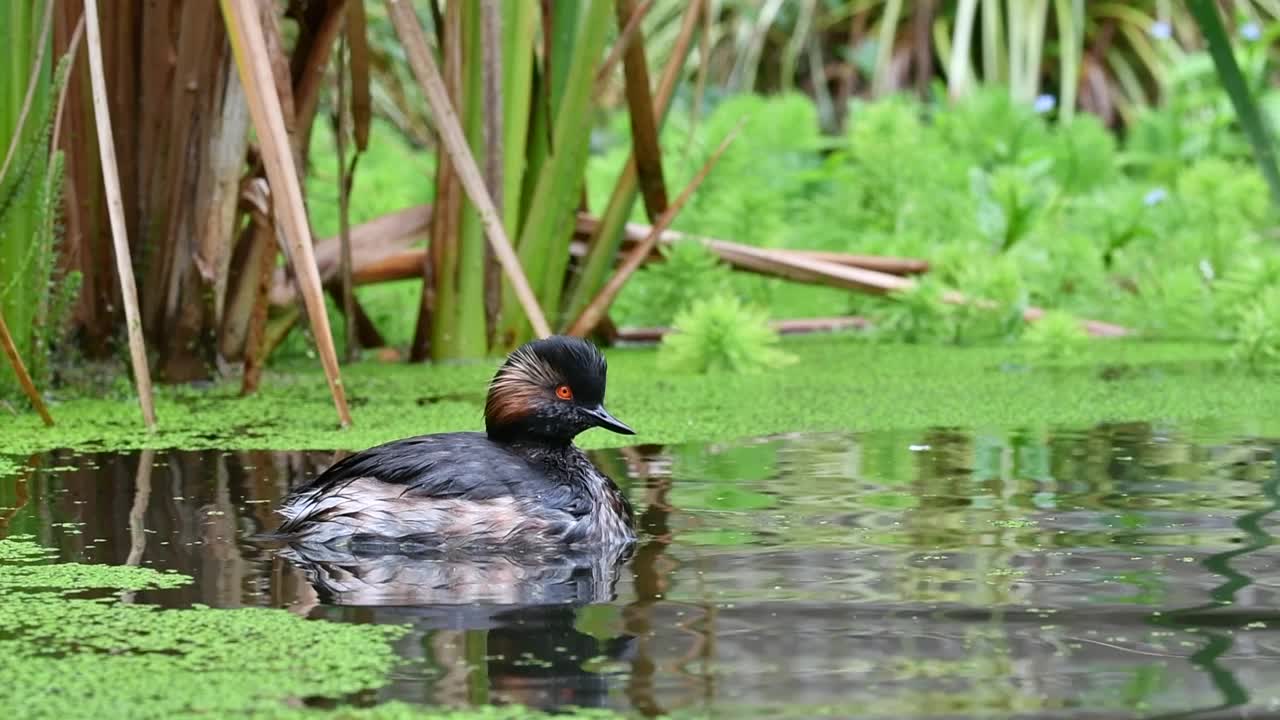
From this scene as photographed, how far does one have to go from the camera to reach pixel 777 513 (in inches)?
174

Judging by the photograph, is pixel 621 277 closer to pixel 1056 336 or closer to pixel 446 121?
pixel 446 121

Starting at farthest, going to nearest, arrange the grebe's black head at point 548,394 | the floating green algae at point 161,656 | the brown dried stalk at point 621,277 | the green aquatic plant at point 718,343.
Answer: the green aquatic plant at point 718,343, the brown dried stalk at point 621,277, the grebe's black head at point 548,394, the floating green algae at point 161,656

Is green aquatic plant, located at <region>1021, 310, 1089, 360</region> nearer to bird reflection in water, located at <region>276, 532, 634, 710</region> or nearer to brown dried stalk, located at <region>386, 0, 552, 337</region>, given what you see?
brown dried stalk, located at <region>386, 0, 552, 337</region>

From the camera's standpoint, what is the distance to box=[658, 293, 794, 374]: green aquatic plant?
6.75 metres

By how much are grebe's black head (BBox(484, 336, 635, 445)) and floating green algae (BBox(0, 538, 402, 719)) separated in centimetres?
102

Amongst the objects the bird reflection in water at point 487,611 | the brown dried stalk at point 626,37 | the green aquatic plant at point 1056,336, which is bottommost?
the bird reflection in water at point 487,611

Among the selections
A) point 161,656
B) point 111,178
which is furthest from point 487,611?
point 111,178

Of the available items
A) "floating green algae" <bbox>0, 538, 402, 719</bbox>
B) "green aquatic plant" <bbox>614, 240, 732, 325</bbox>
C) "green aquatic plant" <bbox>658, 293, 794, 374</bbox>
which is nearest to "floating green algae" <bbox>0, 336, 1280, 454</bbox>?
"green aquatic plant" <bbox>658, 293, 794, 374</bbox>

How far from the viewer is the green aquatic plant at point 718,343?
6750 millimetres

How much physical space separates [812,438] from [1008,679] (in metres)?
2.70

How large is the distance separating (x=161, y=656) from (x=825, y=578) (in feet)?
3.96

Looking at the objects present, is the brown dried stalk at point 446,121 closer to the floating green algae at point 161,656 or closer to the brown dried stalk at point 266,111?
the brown dried stalk at point 266,111

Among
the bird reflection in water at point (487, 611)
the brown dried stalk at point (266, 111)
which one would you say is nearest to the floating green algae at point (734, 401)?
the brown dried stalk at point (266, 111)

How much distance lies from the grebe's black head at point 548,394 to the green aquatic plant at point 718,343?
222cm
